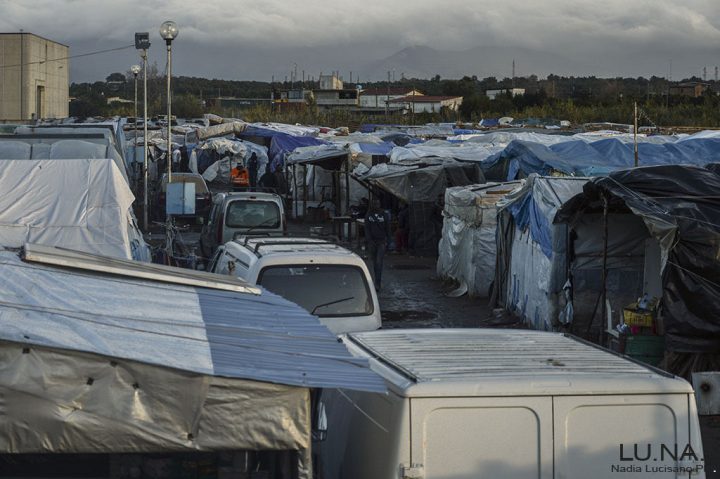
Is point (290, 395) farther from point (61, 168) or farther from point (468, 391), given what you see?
point (61, 168)

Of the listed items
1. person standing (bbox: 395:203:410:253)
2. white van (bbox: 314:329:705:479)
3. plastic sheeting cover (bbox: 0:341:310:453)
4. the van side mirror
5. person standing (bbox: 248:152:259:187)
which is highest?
person standing (bbox: 248:152:259:187)

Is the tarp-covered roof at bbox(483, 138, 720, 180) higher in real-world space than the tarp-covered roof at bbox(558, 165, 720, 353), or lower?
higher

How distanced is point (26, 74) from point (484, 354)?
5639 centimetres

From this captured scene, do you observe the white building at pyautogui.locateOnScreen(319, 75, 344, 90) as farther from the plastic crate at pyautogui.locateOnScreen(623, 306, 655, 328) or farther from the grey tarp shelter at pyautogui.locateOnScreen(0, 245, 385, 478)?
the grey tarp shelter at pyautogui.locateOnScreen(0, 245, 385, 478)

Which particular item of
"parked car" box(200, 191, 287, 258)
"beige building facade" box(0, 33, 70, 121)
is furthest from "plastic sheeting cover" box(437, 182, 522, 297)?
"beige building facade" box(0, 33, 70, 121)

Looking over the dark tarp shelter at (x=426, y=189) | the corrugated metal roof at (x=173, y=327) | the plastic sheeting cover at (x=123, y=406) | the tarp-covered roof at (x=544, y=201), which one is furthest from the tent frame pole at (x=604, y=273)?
the dark tarp shelter at (x=426, y=189)

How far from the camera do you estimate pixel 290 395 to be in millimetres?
4012

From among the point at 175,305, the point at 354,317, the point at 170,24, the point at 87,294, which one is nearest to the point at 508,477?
the point at 175,305

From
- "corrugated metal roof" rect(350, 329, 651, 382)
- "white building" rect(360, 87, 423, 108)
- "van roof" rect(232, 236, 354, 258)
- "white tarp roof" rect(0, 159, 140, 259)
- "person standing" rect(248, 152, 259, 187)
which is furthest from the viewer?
"white building" rect(360, 87, 423, 108)

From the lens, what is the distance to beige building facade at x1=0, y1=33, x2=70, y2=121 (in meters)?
56.4

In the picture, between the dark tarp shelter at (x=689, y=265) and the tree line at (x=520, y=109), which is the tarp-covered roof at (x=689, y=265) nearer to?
the dark tarp shelter at (x=689, y=265)

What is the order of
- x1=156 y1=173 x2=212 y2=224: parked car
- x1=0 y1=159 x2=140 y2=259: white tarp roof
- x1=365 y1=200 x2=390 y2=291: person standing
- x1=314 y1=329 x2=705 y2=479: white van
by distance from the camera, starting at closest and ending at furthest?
x1=314 y1=329 x2=705 y2=479: white van
x1=0 y1=159 x2=140 y2=259: white tarp roof
x1=365 y1=200 x2=390 y2=291: person standing
x1=156 y1=173 x2=212 y2=224: parked car

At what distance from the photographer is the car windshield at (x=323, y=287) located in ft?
35.3

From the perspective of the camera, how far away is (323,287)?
35.8 ft
